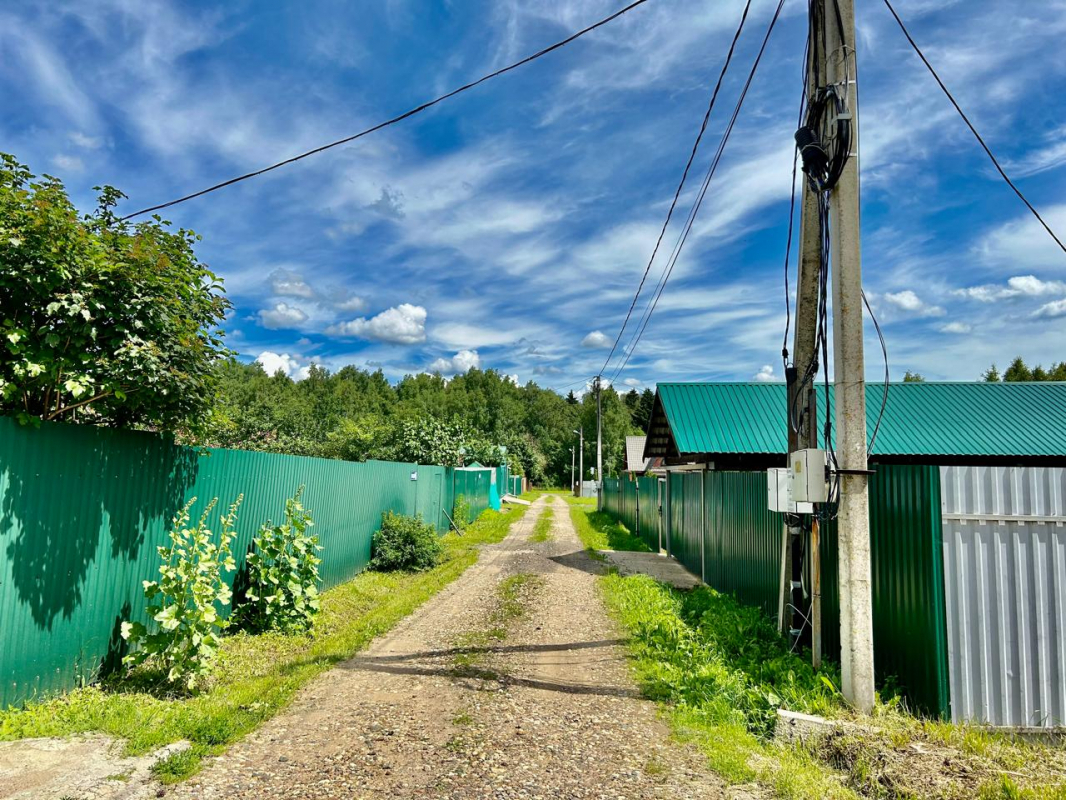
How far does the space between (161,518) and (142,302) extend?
201 centimetres

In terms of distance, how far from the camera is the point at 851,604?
484cm

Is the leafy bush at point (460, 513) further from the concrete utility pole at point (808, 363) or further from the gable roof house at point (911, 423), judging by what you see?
the concrete utility pole at point (808, 363)

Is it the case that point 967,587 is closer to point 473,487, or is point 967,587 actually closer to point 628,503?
point 628,503

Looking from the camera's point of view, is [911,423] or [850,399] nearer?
[850,399]

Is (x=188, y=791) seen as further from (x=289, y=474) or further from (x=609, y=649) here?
(x=289, y=474)

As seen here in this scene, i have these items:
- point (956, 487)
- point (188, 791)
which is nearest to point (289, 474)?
point (188, 791)

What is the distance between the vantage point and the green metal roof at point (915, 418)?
13.5 meters

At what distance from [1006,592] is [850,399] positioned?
174 cm

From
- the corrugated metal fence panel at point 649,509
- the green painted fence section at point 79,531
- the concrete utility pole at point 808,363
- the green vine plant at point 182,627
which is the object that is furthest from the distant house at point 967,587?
the corrugated metal fence panel at point 649,509

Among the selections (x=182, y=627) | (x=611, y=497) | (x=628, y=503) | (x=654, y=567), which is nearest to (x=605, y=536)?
(x=628, y=503)

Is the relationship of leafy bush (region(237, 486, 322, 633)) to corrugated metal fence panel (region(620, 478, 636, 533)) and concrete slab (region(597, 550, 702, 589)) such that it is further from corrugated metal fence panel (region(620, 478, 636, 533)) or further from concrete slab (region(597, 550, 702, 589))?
corrugated metal fence panel (region(620, 478, 636, 533))

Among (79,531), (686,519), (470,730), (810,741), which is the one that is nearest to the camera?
(810,741)

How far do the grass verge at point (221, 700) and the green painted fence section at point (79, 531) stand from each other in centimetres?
32

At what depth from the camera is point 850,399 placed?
504 cm
